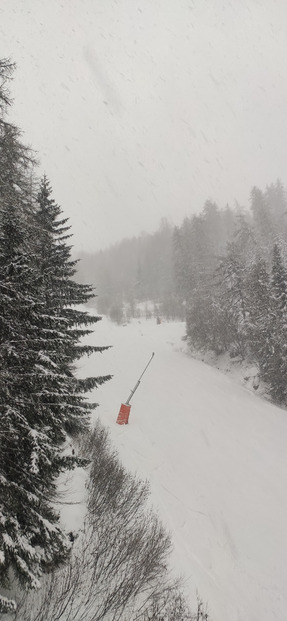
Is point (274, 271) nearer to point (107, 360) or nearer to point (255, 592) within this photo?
point (107, 360)

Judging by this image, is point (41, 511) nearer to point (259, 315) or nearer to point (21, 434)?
point (21, 434)

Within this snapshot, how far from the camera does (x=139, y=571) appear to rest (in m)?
5.44

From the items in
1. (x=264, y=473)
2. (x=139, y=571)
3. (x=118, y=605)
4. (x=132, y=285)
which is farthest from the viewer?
(x=132, y=285)

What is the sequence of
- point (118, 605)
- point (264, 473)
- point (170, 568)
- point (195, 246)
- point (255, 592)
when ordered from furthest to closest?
1. point (195, 246)
2. point (264, 473)
3. point (255, 592)
4. point (170, 568)
5. point (118, 605)

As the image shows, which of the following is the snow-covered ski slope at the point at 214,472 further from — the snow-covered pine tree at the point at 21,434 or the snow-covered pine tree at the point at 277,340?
the snow-covered pine tree at the point at 21,434

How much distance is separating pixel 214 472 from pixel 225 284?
61.0ft

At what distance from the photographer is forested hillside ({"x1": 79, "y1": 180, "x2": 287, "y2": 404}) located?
74.6 ft

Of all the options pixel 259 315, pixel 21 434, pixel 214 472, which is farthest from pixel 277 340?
pixel 21 434

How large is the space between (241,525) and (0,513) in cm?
1053

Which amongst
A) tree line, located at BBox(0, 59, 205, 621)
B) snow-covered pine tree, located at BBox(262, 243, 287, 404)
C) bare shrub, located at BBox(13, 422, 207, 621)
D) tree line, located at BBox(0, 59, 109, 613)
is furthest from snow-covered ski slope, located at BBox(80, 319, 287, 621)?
tree line, located at BBox(0, 59, 109, 613)

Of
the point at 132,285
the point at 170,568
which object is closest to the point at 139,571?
the point at 170,568

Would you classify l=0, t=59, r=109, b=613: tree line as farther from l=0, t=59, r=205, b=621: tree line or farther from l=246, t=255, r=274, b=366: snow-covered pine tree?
l=246, t=255, r=274, b=366: snow-covered pine tree

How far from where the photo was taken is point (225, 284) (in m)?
28.5

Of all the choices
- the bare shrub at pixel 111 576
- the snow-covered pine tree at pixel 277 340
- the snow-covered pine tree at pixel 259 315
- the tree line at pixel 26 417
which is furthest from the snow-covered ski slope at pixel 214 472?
the tree line at pixel 26 417
